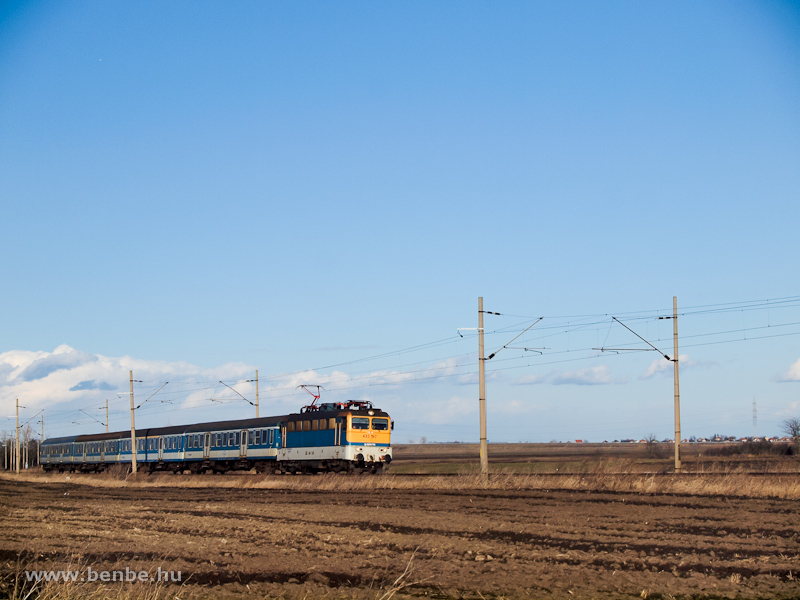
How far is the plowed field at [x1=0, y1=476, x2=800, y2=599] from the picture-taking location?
37.7ft

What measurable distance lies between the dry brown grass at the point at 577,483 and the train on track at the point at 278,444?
3401 mm

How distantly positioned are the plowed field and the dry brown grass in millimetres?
1553

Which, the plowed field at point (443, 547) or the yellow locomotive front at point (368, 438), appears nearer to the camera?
the plowed field at point (443, 547)

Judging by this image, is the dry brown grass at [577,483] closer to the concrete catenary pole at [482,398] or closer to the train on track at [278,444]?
the concrete catenary pole at [482,398]

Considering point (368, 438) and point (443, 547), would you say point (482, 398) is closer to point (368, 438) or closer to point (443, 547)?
point (368, 438)

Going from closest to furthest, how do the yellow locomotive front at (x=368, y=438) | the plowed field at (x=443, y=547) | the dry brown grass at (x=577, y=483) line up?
the plowed field at (x=443, y=547)
the dry brown grass at (x=577, y=483)
the yellow locomotive front at (x=368, y=438)

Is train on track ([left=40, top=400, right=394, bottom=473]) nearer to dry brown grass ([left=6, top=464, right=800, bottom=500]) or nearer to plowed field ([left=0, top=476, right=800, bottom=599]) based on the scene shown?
dry brown grass ([left=6, top=464, right=800, bottom=500])

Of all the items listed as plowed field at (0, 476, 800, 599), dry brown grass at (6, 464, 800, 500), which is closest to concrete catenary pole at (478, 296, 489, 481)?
dry brown grass at (6, 464, 800, 500)

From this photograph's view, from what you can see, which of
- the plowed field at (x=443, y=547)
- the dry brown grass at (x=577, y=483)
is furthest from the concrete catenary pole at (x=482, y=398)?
the plowed field at (x=443, y=547)

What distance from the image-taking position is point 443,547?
15227mm

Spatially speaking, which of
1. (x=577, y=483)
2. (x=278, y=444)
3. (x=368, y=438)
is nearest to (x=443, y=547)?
(x=577, y=483)

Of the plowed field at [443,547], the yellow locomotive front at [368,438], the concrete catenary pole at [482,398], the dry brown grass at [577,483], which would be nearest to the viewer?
the plowed field at [443,547]

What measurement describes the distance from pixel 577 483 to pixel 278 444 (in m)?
23.9

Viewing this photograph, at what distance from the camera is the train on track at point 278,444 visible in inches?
1738
